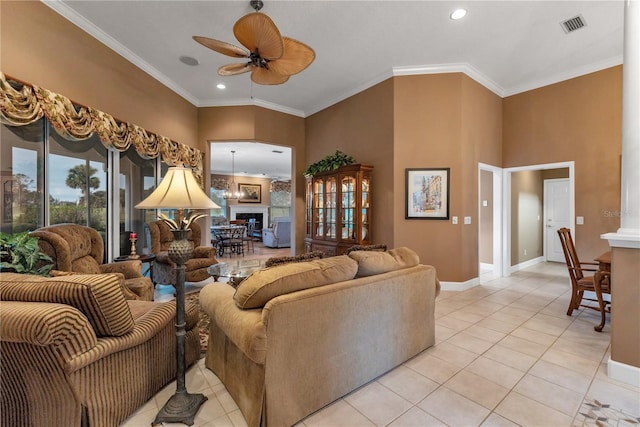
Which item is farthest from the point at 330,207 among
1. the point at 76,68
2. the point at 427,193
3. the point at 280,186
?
the point at 280,186

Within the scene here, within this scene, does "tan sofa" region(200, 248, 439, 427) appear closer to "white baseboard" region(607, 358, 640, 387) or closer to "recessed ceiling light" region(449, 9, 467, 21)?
"white baseboard" region(607, 358, 640, 387)

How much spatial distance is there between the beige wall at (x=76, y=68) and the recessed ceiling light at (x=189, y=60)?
26.0 inches

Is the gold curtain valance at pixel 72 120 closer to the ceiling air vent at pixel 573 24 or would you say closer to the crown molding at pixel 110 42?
the crown molding at pixel 110 42

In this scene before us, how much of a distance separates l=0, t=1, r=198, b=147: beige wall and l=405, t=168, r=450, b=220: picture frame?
405 centimetres

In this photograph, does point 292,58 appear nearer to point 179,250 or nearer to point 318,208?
point 179,250

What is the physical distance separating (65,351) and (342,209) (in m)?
3.82

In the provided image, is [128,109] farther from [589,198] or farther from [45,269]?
[589,198]

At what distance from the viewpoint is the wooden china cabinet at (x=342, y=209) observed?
4543mm

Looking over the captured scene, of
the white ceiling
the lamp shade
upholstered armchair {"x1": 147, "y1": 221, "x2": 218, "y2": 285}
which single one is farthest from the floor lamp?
upholstered armchair {"x1": 147, "y1": 221, "x2": 218, "y2": 285}

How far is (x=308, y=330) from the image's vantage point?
64.7 inches

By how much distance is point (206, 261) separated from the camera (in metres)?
4.34

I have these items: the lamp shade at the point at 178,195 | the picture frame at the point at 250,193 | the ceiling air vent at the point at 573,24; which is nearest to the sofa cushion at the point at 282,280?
the lamp shade at the point at 178,195

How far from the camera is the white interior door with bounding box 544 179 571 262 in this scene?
6402mm

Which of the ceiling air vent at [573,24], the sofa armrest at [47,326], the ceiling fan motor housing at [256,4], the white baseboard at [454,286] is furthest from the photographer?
the white baseboard at [454,286]
